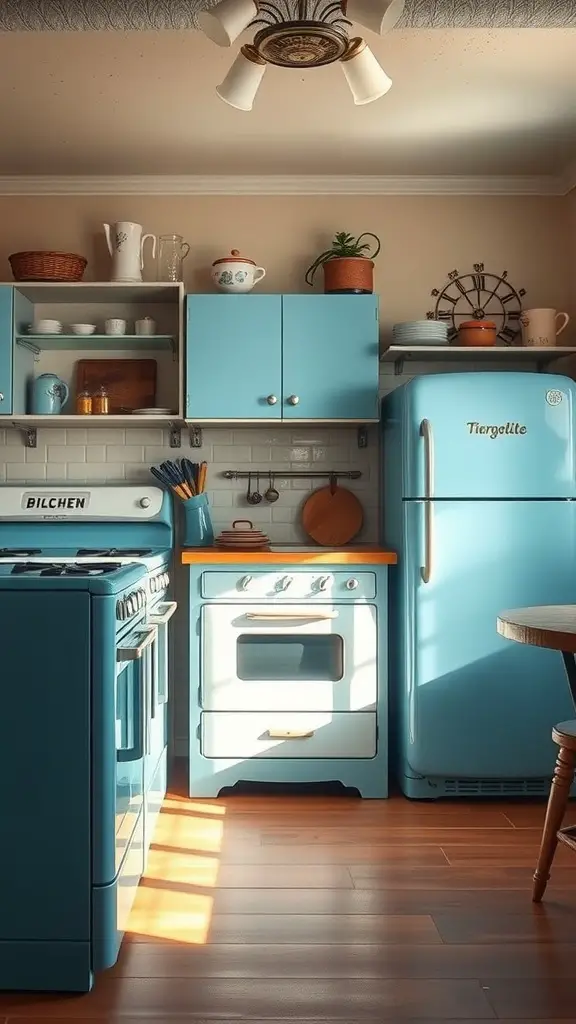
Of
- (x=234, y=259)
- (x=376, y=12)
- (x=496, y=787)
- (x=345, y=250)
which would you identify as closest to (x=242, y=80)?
(x=376, y=12)

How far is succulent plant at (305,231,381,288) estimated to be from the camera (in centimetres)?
396

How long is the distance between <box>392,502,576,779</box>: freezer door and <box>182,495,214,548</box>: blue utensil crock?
991 mm

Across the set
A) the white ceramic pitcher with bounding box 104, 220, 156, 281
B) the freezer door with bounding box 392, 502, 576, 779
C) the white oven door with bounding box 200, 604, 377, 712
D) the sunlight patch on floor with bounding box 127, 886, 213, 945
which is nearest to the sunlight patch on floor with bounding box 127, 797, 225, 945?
the sunlight patch on floor with bounding box 127, 886, 213, 945

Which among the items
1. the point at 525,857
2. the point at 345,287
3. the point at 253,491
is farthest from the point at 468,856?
the point at 345,287

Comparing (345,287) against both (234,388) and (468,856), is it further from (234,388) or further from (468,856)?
(468,856)

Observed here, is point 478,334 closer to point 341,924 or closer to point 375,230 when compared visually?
point 375,230

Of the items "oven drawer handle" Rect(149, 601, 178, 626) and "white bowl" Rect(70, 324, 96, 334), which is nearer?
"oven drawer handle" Rect(149, 601, 178, 626)

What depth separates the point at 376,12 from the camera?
87.7 inches

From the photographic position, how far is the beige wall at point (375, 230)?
419 centimetres

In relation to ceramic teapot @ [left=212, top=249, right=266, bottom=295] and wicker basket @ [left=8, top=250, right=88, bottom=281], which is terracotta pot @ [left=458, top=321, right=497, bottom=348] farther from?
wicker basket @ [left=8, top=250, right=88, bottom=281]

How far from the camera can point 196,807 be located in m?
3.52

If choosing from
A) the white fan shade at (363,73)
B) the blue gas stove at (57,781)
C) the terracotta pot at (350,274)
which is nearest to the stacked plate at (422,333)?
the terracotta pot at (350,274)

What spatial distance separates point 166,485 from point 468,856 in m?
1.99

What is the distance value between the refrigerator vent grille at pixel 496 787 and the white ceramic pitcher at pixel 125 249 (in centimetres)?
243
